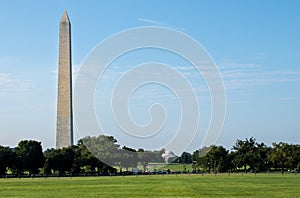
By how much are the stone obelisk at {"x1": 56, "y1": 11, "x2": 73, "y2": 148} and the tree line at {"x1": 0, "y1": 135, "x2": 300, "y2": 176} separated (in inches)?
726

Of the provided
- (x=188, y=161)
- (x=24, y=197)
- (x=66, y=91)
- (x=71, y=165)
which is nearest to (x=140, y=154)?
(x=71, y=165)

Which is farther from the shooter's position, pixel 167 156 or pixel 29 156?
pixel 167 156

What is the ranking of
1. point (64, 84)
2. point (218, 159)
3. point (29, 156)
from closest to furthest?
point (64, 84) < point (29, 156) < point (218, 159)

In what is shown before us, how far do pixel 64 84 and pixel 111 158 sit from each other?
31914 mm

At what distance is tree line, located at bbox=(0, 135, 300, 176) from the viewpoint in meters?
85.4

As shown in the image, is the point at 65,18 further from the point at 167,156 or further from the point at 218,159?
the point at 218,159

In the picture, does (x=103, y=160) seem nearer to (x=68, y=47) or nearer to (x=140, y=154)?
(x=140, y=154)

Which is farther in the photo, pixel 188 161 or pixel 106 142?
pixel 188 161

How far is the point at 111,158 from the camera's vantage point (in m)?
93.9

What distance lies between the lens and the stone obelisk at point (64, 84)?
63250 millimetres

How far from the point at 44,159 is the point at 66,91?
1046 inches

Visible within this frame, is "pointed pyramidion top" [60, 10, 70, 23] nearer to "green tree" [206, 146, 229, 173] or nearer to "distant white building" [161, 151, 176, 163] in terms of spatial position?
"distant white building" [161, 151, 176, 163]

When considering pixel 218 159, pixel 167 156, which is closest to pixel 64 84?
pixel 167 156

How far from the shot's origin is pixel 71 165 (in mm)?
88625
